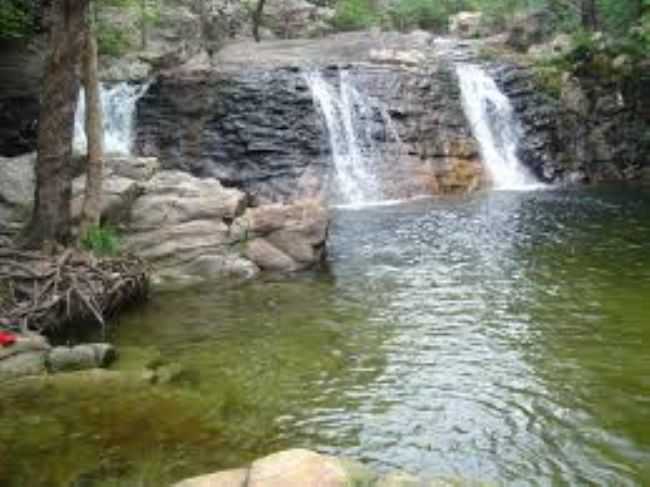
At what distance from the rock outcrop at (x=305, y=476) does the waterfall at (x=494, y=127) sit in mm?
23936

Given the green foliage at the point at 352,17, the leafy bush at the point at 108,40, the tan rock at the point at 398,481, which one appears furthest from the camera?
the green foliage at the point at 352,17

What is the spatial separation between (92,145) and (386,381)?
7748mm

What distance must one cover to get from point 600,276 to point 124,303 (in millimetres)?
8547

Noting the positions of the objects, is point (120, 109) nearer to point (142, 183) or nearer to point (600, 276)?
point (142, 183)

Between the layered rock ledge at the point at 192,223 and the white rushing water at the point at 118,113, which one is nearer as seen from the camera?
the layered rock ledge at the point at 192,223

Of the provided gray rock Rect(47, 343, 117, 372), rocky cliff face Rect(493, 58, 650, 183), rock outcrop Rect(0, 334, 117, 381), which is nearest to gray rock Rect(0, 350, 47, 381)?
rock outcrop Rect(0, 334, 117, 381)

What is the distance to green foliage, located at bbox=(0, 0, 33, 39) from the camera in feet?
73.2

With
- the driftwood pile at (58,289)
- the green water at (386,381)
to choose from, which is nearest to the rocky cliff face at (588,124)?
the green water at (386,381)

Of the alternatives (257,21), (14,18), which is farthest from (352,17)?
(14,18)

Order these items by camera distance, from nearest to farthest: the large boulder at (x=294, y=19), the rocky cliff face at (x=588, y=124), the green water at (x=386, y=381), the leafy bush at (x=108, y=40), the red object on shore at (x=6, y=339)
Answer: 1. the green water at (x=386, y=381)
2. the red object on shore at (x=6, y=339)
3. the leafy bush at (x=108, y=40)
4. the rocky cliff face at (x=588, y=124)
5. the large boulder at (x=294, y=19)

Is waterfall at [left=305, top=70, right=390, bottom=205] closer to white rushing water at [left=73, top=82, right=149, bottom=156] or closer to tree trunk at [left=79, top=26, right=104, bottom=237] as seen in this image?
white rushing water at [left=73, top=82, right=149, bottom=156]

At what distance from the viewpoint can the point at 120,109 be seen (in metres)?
30.0

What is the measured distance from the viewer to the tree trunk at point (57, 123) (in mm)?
15367

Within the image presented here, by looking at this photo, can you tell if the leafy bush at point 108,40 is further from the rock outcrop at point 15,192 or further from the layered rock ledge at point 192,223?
the rock outcrop at point 15,192
